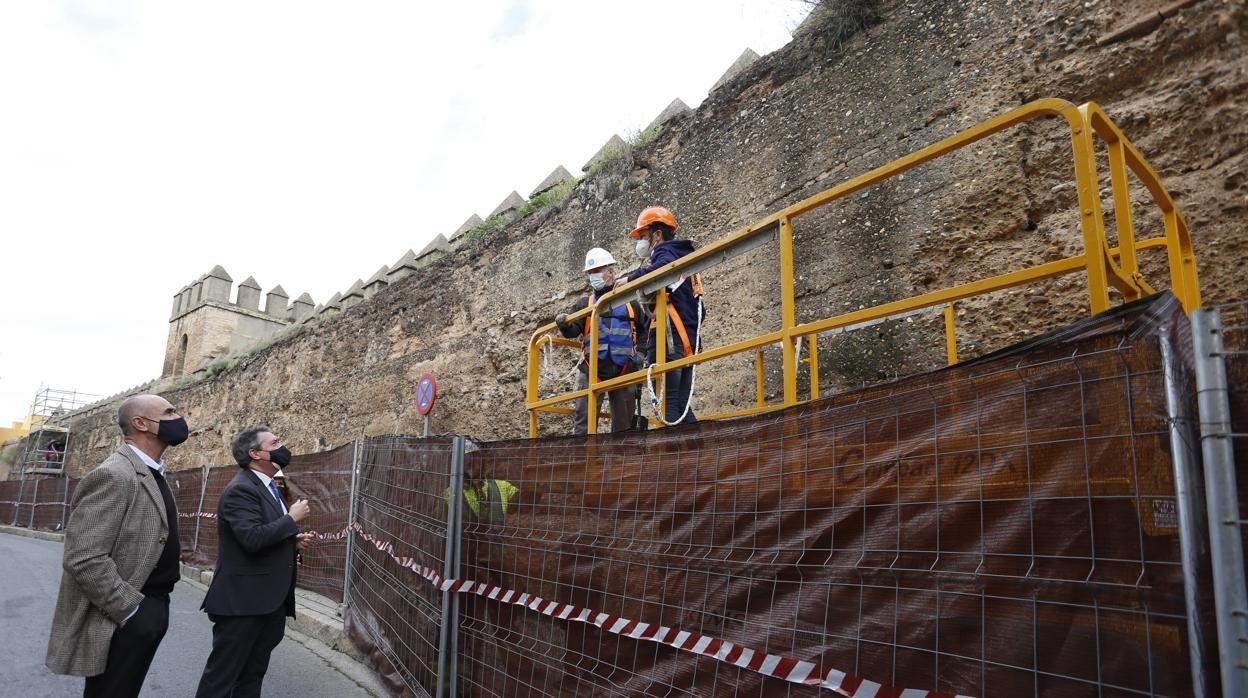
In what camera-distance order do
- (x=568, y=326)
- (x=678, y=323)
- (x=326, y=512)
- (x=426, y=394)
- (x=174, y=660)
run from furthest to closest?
1. (x=426, y=394)
2. (x=326, y=512)
3. (x=174, y=660)
4. (x=568, y=326)
5. (x=678, y=323)

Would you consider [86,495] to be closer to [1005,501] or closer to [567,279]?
[1005,501]

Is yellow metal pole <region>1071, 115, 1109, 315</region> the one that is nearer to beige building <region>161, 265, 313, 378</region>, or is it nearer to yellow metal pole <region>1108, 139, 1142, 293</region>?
yellow metal pole <region>1108, 139, 1142, 293</region>

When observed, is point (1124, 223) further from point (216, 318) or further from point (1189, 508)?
point (216, 318)

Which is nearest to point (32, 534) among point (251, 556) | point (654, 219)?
point (251, 556)

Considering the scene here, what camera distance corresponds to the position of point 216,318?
26.6 metres

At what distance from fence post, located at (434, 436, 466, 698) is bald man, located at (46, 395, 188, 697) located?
4.53ft

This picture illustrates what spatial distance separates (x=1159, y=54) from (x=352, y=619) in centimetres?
698

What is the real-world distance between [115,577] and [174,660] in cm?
326

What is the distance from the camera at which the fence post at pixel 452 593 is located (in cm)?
422

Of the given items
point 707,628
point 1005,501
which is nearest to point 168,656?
point 707,628

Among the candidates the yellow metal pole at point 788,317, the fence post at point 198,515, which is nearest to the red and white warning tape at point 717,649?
the yellow metal pole at point 788,317

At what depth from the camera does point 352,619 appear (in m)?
6.30

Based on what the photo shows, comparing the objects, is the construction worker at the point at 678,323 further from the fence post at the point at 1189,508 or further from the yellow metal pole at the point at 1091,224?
the fence post at the point at 1189,508

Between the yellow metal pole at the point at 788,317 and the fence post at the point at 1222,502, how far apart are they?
5.98ft
